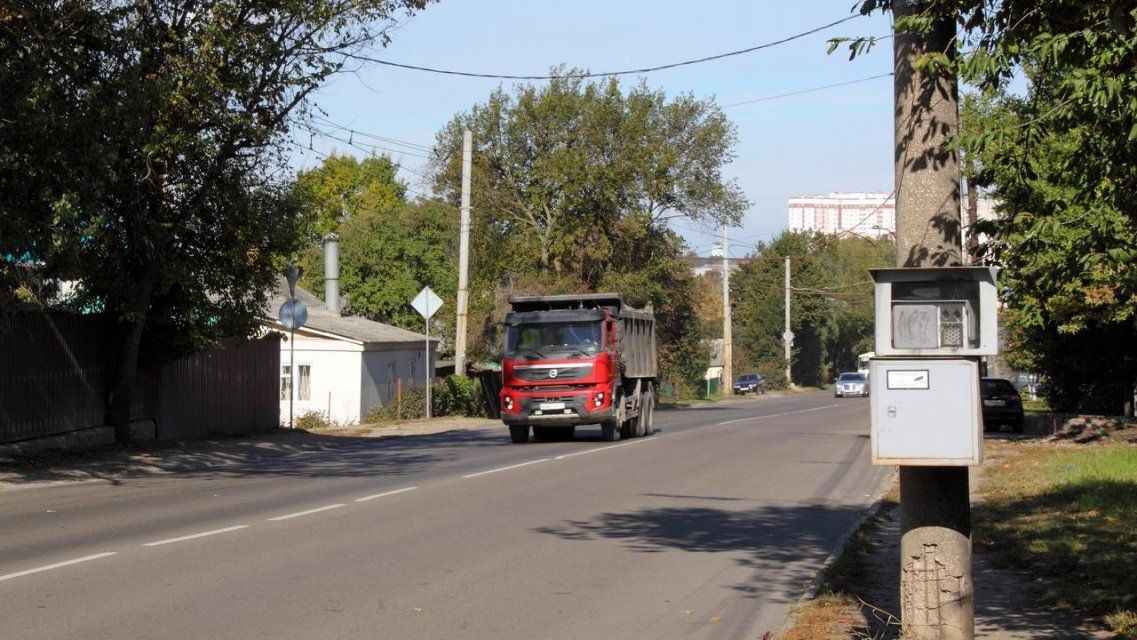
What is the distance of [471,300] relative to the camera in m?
50.6

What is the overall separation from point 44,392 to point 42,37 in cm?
672

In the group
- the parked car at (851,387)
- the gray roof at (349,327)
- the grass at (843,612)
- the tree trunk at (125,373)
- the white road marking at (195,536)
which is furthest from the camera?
the parked car at (851,387)

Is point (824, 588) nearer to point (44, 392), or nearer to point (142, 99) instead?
point (142, 99)

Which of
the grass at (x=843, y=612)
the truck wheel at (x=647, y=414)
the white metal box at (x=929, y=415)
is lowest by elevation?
the grass at (x=843, y=612)

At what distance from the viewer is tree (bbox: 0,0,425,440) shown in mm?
16281

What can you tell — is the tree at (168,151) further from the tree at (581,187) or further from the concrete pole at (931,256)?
the tree at (581,187)

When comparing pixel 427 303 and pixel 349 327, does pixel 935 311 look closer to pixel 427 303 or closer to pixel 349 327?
pixel 427 303

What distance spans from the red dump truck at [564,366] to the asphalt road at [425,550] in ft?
18.2

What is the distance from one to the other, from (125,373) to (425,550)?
12174 mm

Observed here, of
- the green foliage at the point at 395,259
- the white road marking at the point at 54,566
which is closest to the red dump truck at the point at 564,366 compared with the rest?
the white road marking at the point at 54,566

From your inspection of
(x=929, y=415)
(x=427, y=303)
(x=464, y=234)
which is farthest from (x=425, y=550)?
(x=464, y=234)

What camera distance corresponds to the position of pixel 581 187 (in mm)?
47188

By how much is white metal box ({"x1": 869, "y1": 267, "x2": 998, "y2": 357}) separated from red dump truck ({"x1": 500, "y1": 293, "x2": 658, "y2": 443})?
19494mm

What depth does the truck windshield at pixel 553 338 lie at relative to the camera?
1030 inches
